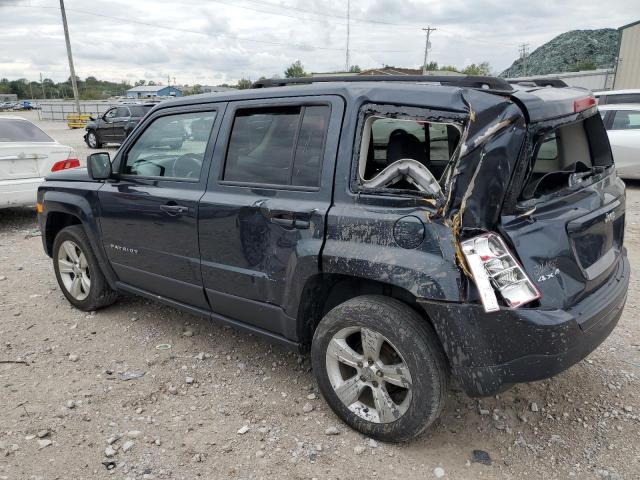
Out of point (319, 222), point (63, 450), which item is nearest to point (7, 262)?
point (63, 450)

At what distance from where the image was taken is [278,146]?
294 cm

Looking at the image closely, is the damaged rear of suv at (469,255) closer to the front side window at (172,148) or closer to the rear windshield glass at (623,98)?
the front side window at (172,148)

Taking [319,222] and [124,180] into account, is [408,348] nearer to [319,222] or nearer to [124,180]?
[319,222]

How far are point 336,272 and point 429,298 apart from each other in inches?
20.4

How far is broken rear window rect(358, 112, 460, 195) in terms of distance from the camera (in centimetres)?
242

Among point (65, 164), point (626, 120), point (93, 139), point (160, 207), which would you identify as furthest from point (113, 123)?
point (160, 207)

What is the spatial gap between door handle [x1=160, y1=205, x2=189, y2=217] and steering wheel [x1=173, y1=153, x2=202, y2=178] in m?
0.23

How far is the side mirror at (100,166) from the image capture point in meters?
3.79

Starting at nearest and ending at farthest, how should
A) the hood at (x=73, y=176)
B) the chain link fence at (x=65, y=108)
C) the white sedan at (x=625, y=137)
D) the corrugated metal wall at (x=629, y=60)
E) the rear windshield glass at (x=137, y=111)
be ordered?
the hood at (x=73, y=176)
the white sedan at (x=625, y=137)
the rear windshield glass at (x=137, y=111)
the corrugated metal wall at (x=629, y=60)
the chain link fence at (x=65, y=108)

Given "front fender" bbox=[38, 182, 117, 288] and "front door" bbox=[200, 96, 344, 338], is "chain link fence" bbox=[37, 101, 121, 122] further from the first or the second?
"front door" bbox=[200, 96, 344, 338]

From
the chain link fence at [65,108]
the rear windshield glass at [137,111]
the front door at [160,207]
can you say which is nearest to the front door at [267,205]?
the front door at [160,207]

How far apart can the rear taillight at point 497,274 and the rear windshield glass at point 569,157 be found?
0.34 m

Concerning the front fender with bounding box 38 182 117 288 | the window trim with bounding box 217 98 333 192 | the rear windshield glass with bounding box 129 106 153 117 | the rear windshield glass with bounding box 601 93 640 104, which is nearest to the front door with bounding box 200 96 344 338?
the window trim with bounding box 217 98 333 192

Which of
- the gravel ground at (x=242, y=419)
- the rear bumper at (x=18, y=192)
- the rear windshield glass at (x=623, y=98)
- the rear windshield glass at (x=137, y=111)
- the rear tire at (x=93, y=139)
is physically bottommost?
the gravel ground at (x=242, y=419)
